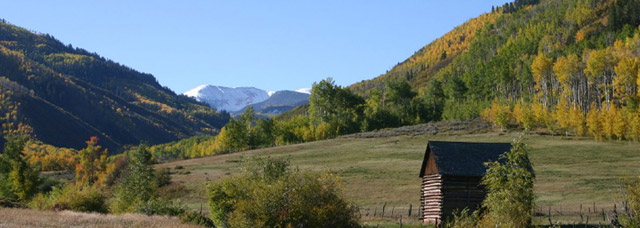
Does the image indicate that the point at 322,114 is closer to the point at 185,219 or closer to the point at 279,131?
the point at 279,131

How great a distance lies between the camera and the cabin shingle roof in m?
49.6

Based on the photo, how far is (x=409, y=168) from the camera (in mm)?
88625

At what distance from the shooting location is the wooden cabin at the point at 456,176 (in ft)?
163

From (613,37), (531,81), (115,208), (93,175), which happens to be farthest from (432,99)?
(115,208)

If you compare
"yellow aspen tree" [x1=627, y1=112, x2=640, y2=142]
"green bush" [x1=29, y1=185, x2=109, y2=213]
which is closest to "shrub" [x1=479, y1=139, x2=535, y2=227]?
"green bush" [x1=29, y1=185, x2=109, y2=213]

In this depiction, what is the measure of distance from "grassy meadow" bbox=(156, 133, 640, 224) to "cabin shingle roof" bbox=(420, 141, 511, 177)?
5.70 meters

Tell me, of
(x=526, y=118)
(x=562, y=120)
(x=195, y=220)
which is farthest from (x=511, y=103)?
(x=195, y=220)

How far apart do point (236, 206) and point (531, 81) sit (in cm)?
14354

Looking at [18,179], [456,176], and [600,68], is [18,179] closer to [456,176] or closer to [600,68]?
[456,176]

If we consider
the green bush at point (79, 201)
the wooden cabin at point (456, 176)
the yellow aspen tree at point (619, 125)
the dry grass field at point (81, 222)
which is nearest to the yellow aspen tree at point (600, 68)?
the yellow aspen tree at point (619, 125)

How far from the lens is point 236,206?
43.2 meters

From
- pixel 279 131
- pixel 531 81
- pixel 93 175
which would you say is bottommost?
pixel 93 175

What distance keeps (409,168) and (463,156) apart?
→ 3763 cm

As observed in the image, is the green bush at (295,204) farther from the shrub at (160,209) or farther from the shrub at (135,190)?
the shrub at (135,190)
